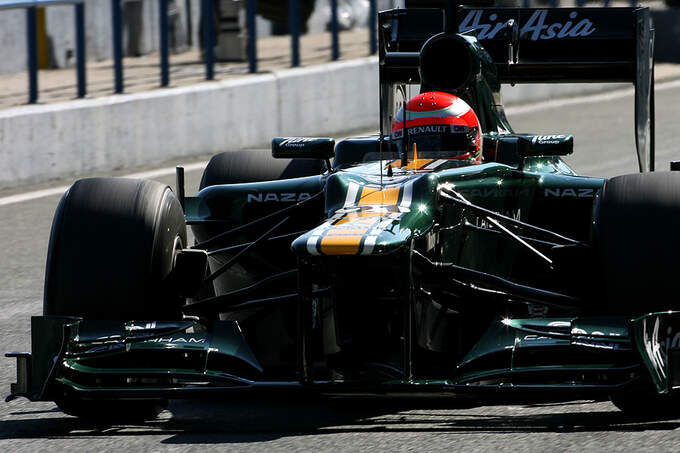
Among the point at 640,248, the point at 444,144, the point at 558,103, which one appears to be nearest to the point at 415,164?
the point at 444,144

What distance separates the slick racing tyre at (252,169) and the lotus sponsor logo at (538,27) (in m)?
1.26

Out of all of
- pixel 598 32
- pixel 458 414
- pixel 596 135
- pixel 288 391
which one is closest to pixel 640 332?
pixel 458 414

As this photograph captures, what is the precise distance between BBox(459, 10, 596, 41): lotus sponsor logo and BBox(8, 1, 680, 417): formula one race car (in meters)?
1.63

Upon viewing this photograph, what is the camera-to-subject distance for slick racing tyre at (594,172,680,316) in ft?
18.2

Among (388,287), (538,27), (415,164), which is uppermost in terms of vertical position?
(538,27)

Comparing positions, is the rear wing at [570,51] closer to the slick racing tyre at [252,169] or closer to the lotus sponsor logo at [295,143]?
the slick racing tyre at [252,169]

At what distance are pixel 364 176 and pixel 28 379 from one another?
64.1 inches

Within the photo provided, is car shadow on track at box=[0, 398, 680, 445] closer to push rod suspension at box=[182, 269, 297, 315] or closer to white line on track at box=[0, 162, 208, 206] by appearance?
push rod suspension at box=[182, 269, 297, 315]

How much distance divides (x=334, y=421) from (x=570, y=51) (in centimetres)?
347

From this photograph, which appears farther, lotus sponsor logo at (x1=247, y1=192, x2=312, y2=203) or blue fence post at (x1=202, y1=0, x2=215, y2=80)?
blue fence post at (x1=202, y1=0, x2=215, y2=80)

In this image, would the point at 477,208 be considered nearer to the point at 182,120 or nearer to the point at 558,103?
the point at 182,120

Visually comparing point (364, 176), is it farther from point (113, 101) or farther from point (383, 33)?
point (113, 101)

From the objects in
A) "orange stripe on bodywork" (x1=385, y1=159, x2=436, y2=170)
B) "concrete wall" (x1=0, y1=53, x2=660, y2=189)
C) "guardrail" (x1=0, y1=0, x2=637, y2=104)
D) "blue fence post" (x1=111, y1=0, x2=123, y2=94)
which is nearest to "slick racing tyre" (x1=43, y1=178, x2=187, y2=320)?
"orange stripe on bodywork" (x1=385, y1=159, x2=436, y2=170)

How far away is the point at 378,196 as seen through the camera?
596 cm
